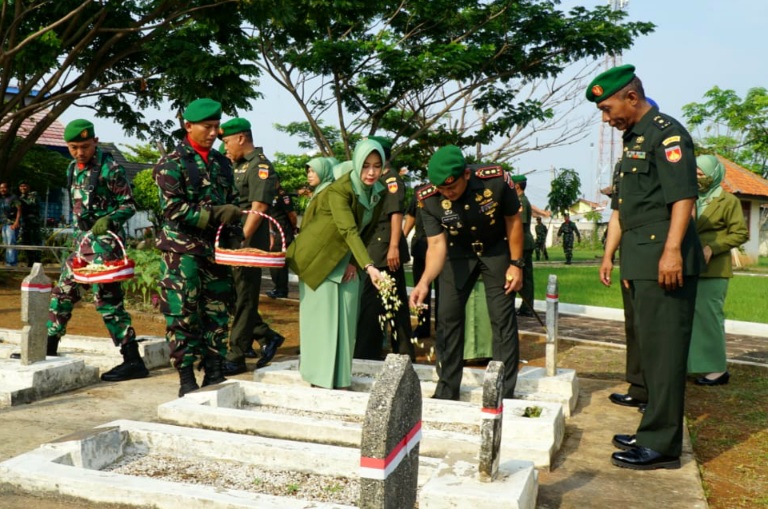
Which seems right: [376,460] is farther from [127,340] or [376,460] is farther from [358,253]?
[127,340]

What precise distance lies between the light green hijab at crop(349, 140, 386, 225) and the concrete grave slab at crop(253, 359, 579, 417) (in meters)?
1.33

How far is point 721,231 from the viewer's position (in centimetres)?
641

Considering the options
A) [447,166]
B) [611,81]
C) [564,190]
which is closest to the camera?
[611,81]

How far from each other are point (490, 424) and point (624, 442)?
64.6 inches

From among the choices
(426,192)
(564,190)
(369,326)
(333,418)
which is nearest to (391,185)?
(369,326)

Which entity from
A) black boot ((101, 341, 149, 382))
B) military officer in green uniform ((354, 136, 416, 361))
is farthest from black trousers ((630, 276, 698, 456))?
black boot ((101, 341, 149, 382))

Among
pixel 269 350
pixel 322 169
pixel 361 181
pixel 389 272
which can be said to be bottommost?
pixel 269 350

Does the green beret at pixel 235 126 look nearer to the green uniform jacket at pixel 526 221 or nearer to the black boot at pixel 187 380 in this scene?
the black boot at pixel 187 380

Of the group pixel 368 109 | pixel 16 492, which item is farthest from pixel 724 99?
pixel 16 492

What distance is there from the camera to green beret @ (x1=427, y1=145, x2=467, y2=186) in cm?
474

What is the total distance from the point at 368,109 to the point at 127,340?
462 inches

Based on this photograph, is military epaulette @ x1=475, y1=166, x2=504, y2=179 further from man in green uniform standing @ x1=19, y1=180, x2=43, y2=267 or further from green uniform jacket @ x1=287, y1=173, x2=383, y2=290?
man in green uniform standing @ x1=19, y1=180, x2=43, y2=267

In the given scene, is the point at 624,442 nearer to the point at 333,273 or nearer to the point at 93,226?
the point at 333,273

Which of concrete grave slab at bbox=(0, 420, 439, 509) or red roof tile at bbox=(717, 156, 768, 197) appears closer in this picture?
concrete grave slab at bbox=(0, 420, 439, 509)
